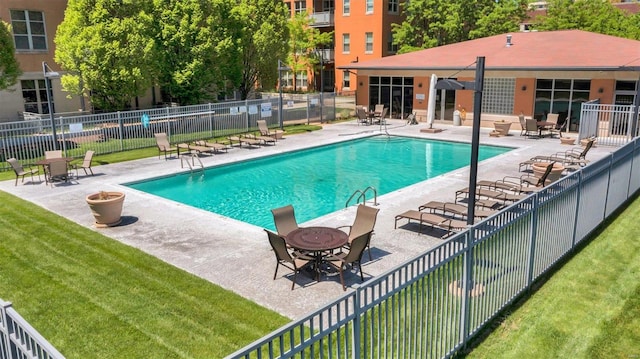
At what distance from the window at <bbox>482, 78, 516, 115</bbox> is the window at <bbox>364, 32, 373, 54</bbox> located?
21.7m

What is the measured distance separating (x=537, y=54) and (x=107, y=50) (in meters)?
22.7

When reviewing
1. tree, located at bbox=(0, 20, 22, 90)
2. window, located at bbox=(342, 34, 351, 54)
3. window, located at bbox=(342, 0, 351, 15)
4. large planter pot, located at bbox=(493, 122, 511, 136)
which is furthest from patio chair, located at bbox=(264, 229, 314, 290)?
window, located at bbox=(342, 0, 351, 15)

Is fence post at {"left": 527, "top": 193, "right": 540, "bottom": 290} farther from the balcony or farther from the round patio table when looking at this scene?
the balcony

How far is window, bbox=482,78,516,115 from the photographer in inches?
1121

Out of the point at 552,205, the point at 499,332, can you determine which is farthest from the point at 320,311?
the point at 552,205

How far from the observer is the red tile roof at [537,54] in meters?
25.1

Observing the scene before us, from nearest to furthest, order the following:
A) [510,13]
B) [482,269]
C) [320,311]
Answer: [320,311]
[482,269]
[510,13]

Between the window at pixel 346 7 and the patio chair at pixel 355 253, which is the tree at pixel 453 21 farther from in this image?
the patio chair at pixel 355 253

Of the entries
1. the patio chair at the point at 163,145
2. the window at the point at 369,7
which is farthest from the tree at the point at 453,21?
the patio chair at the point at 163,145

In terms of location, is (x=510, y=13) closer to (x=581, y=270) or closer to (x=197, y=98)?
(x=197, y=98)

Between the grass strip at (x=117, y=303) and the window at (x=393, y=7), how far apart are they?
1688 inches

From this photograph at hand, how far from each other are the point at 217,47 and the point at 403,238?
21467 millimetres

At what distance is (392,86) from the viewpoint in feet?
111

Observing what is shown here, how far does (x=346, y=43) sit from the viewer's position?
51.0 meters
